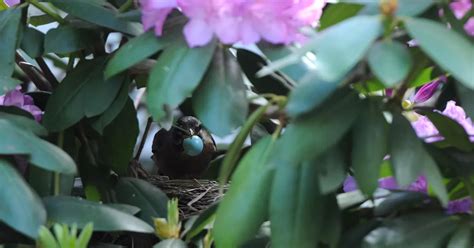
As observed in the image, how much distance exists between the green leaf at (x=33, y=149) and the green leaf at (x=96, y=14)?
0.15 meters

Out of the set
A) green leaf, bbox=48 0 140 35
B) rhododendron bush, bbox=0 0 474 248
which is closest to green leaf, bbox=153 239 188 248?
rhododendron bush, bbox=0 0 474 248

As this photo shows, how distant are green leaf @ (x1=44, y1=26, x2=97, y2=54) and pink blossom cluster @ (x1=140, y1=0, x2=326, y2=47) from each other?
152mm

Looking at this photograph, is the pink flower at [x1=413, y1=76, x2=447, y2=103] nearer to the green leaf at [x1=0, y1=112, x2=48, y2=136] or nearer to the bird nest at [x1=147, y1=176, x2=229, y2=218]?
the bird nest at [x1=147, y1=176, x2=229, y2=218]

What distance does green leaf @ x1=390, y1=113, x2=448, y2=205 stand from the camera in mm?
517

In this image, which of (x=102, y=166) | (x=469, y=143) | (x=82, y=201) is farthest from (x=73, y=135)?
(x=469, y=143)

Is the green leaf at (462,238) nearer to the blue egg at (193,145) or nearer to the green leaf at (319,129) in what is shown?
the green leaf at (319,129)

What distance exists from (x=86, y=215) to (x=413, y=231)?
0.91ft

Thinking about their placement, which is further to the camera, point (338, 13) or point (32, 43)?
point (32, 43)

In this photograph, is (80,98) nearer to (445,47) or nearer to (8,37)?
(8,37)

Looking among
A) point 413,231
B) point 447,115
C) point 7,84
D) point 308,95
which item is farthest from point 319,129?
point 7,84

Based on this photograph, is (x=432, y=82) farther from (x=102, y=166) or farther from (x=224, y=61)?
(x=102, y=166)

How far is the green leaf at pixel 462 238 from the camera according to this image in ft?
1.81

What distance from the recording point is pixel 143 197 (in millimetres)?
798

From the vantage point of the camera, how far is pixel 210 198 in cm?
101
